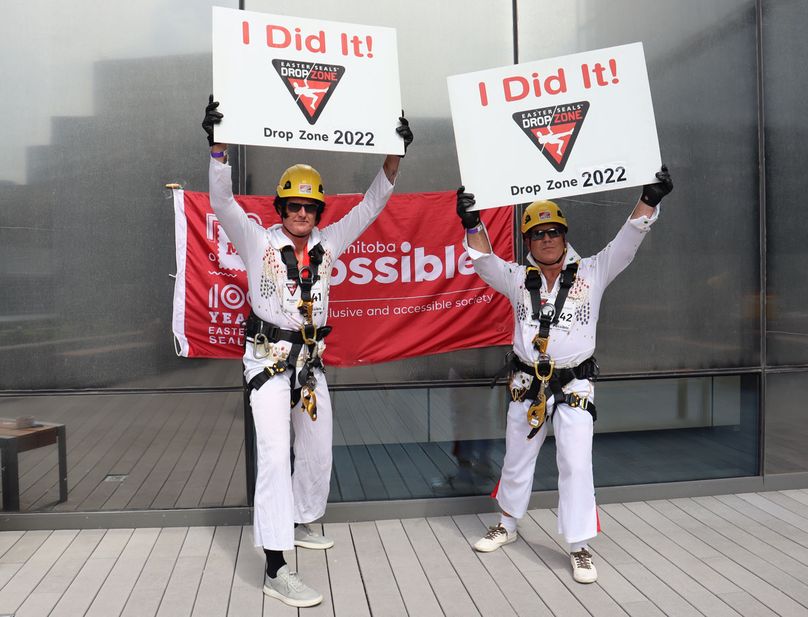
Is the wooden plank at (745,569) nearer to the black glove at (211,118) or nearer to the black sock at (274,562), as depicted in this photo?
the black sock at (274,562)

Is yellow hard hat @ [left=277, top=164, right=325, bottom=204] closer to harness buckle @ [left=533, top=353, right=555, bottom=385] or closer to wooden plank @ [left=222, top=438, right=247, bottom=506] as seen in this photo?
harness buckle @ [left=533, top=353, right=555, bottom=385]

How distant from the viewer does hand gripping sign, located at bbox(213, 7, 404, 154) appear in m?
3.85

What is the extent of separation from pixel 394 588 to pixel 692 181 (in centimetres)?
351

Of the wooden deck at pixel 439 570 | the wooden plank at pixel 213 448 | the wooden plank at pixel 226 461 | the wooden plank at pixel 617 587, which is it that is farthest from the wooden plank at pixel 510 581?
the wooden plank at pixel 213 448

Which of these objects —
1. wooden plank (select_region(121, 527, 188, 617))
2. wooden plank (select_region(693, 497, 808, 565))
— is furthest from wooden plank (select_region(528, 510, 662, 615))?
wooden plank (select_region(121, 527, 188, 617))

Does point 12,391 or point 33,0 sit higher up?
point 33,0

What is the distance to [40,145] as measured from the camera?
473 cm

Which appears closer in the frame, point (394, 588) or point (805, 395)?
point (394, 588)

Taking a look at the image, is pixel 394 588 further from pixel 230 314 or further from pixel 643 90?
pixel 643 90

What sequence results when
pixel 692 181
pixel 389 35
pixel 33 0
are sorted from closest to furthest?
pixel 389 35
pixel 33 0
pixel 692 181

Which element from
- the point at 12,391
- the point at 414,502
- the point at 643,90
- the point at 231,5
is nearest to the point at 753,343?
the point at 643,90

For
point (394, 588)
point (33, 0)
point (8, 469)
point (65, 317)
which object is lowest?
point (394, 588)

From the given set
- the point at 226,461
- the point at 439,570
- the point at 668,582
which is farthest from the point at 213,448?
the point at 668,582

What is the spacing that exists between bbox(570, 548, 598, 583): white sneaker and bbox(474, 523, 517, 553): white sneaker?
0.46 metres
